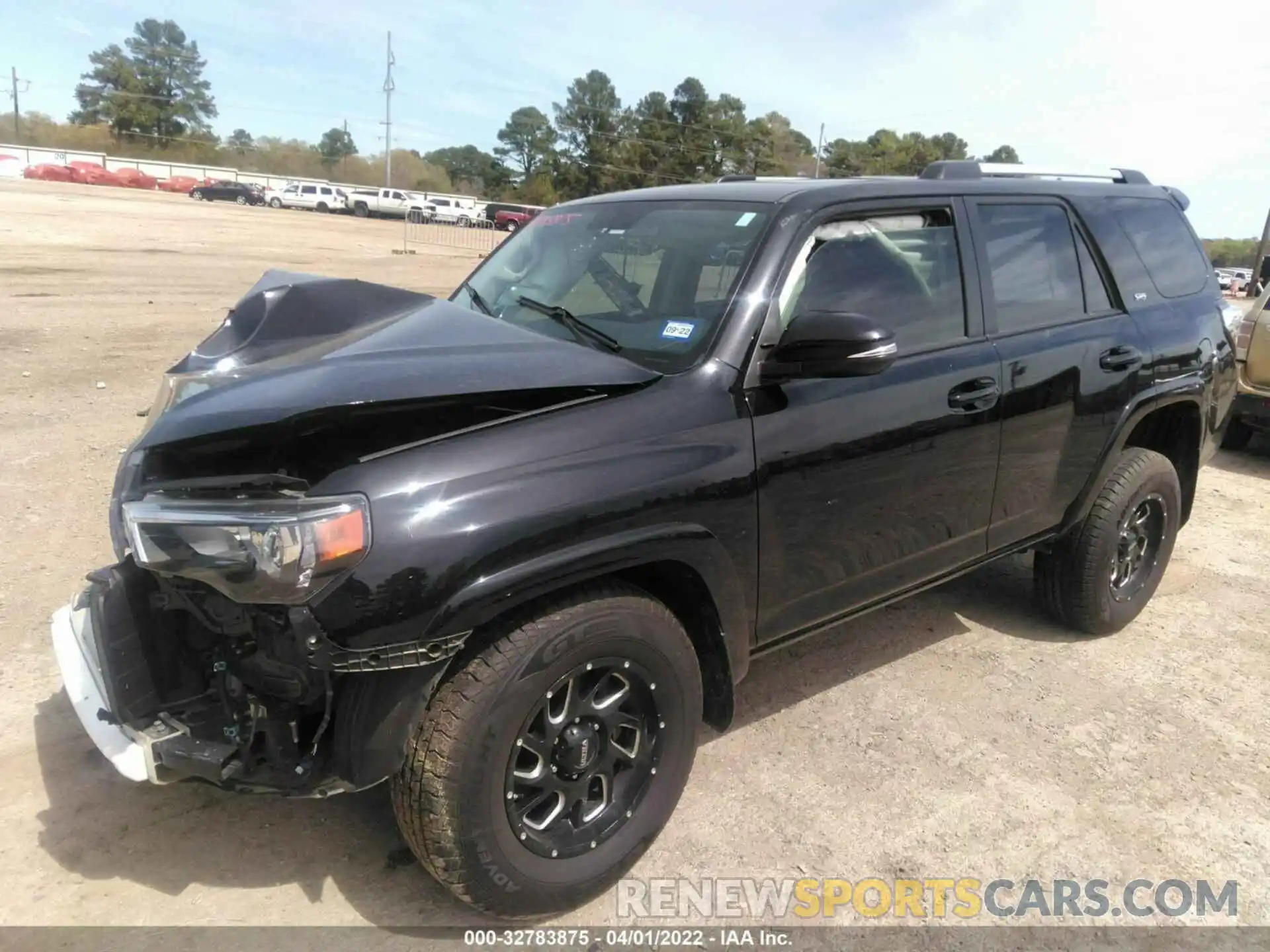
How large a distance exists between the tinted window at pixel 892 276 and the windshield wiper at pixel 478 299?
110cm

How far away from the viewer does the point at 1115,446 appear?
12.8 ft

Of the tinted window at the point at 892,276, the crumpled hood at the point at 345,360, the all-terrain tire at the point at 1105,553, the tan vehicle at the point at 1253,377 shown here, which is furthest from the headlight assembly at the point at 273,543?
the tan vehicle at the point at 1253,377

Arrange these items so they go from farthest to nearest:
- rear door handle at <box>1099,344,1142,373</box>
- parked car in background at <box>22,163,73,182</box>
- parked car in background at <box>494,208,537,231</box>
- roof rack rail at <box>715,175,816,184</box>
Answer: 1. parked car in background at <box>22,163,73,182</box>
2. parked car in background at <box>494,208,537,231</box>
3. rear door handle at <box>1099,344,1142,373</box>
4. roof rack rail at <box>715,175,816,184</box>

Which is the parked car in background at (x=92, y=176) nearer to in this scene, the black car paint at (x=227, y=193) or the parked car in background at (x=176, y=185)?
the parked car in background at (x=176, y=185)

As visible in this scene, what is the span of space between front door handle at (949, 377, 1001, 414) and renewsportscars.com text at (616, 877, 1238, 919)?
155 cm

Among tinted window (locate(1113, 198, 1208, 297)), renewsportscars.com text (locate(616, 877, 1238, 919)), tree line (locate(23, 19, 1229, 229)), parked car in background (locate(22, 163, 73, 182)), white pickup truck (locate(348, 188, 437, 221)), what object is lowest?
renewsportscars.com text (locate(616, 877, 1238, 919))

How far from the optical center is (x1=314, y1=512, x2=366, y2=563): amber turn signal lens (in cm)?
195

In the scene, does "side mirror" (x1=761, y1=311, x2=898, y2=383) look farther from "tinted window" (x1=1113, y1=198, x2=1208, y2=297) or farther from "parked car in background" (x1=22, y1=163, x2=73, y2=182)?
"parked car in background" (x1=22, y1=163, x2=73, y2=182)

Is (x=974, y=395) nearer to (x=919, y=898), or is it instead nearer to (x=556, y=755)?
(x=919, y=898)

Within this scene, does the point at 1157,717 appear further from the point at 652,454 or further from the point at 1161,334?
the point at 652,454

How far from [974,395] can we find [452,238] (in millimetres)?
32951

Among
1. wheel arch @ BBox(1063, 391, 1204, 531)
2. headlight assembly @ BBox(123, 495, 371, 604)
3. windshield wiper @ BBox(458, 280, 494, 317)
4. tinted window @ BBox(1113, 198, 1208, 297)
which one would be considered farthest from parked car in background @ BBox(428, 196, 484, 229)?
headlight assembly @ BBox(123, 495, 371, 604)

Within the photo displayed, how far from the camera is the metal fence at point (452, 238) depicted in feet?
96.1

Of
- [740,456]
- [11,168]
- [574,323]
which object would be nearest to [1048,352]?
[740,456]
